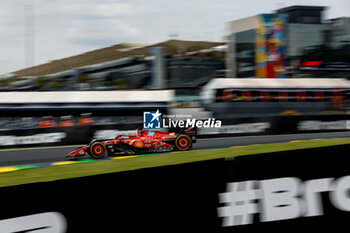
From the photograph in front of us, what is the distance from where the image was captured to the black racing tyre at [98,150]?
12570 millimetres

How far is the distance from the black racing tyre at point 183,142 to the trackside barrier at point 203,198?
8741 millimetres

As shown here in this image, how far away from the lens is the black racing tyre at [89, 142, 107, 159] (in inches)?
495

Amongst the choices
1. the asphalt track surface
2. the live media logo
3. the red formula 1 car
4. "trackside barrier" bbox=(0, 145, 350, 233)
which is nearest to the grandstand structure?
the live media logo

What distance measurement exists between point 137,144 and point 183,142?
142cm

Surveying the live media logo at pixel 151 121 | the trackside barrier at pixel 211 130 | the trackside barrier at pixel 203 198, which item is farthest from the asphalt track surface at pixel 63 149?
the trackside barrier at pixel 203 198

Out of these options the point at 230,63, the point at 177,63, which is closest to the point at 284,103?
the point at 230,63

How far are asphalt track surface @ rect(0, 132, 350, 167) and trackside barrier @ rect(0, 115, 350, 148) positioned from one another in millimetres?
452

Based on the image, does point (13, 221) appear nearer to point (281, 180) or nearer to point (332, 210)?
point (281, 180)

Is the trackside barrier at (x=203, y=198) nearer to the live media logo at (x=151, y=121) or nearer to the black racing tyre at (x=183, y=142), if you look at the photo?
the black racing tyre at (x=183, y=142)

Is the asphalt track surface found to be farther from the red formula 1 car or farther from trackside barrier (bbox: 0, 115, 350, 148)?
the red formula 1 car

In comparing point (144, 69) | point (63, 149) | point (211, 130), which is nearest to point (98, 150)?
point (63, 149)

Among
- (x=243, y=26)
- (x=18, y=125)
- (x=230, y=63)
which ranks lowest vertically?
(x=18, y=125)

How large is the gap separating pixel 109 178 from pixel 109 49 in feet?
132

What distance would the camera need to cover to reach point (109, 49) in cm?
4275
